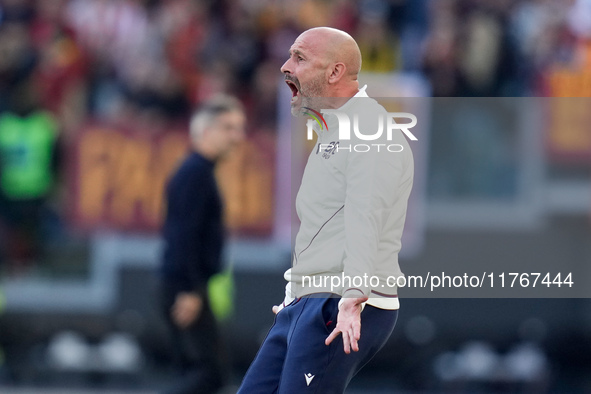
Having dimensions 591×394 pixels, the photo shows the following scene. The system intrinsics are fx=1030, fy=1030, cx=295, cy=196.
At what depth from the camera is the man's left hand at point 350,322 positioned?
11.6 ft

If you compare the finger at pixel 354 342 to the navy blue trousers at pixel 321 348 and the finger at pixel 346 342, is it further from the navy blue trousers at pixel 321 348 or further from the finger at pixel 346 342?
the navy blue trousers at pixel 321 348

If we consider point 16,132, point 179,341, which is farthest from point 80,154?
point 179,341

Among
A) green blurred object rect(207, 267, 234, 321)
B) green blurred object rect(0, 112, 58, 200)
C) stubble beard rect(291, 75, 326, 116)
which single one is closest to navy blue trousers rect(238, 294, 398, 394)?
stubble beard rect(291, 75, 326, 116)

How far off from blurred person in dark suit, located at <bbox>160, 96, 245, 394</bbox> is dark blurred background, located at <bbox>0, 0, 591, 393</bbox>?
2.77m

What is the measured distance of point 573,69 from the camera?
966cm

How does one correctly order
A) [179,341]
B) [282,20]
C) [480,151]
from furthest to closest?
[282,20]
[480,151]
[179,341]

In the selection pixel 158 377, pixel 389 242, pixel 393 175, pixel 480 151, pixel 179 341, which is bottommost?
pixel 158 377

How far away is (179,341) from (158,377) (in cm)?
308

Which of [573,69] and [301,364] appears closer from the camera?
[301,364]

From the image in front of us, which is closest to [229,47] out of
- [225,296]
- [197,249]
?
[225,296]

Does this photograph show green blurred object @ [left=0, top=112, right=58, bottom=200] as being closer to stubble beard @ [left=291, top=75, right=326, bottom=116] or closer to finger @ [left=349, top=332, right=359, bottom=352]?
stubble beard @ [left=291, top=75, right=326, bottom=116]

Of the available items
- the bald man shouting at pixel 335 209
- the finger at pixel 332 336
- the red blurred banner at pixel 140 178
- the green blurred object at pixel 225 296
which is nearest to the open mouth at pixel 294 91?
the bald man shouting at pixel 335 209

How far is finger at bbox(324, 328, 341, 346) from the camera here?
11.8 ft

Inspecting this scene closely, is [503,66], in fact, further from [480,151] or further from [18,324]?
[18,324]
